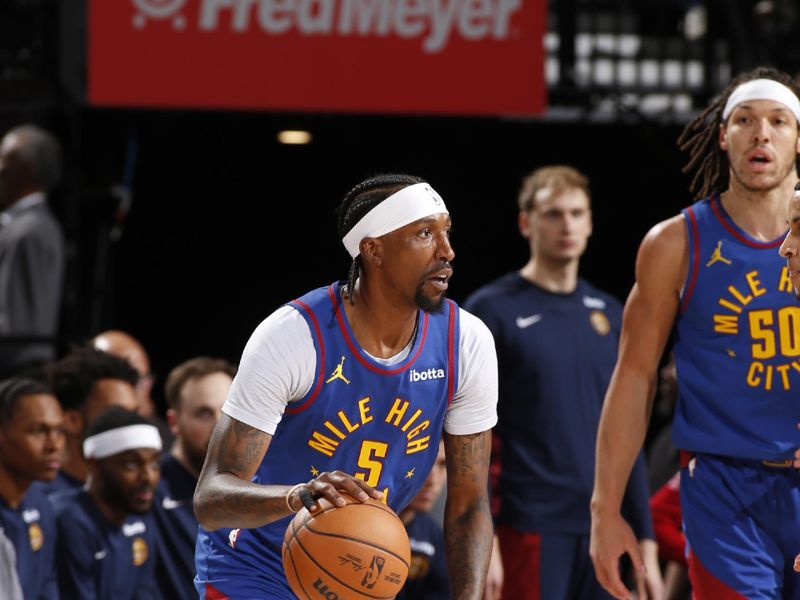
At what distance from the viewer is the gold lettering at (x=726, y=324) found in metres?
4.54

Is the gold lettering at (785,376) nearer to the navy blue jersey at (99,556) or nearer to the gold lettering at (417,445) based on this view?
the gold lettering at (417,445)

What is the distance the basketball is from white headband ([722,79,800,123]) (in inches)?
71.5

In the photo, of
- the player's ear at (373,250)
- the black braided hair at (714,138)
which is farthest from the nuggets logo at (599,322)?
the player's ear at (373,250)

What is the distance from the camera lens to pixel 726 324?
179 inches

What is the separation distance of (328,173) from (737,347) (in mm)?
5187

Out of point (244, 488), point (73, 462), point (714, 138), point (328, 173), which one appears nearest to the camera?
point (244, 488)

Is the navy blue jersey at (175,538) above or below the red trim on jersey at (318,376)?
below

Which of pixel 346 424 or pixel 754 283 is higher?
pixel 754 283

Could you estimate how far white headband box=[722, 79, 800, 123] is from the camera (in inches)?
185

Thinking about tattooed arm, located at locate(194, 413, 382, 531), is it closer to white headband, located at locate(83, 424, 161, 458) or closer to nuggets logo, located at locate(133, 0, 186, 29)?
white headband, located at locate(83, 424, 161, 458)

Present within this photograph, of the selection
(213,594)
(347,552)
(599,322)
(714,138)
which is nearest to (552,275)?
(599,322)

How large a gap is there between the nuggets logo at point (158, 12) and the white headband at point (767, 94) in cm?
372

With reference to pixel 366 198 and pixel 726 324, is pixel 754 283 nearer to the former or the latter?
pixel 726 324

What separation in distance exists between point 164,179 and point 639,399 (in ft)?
17.4
